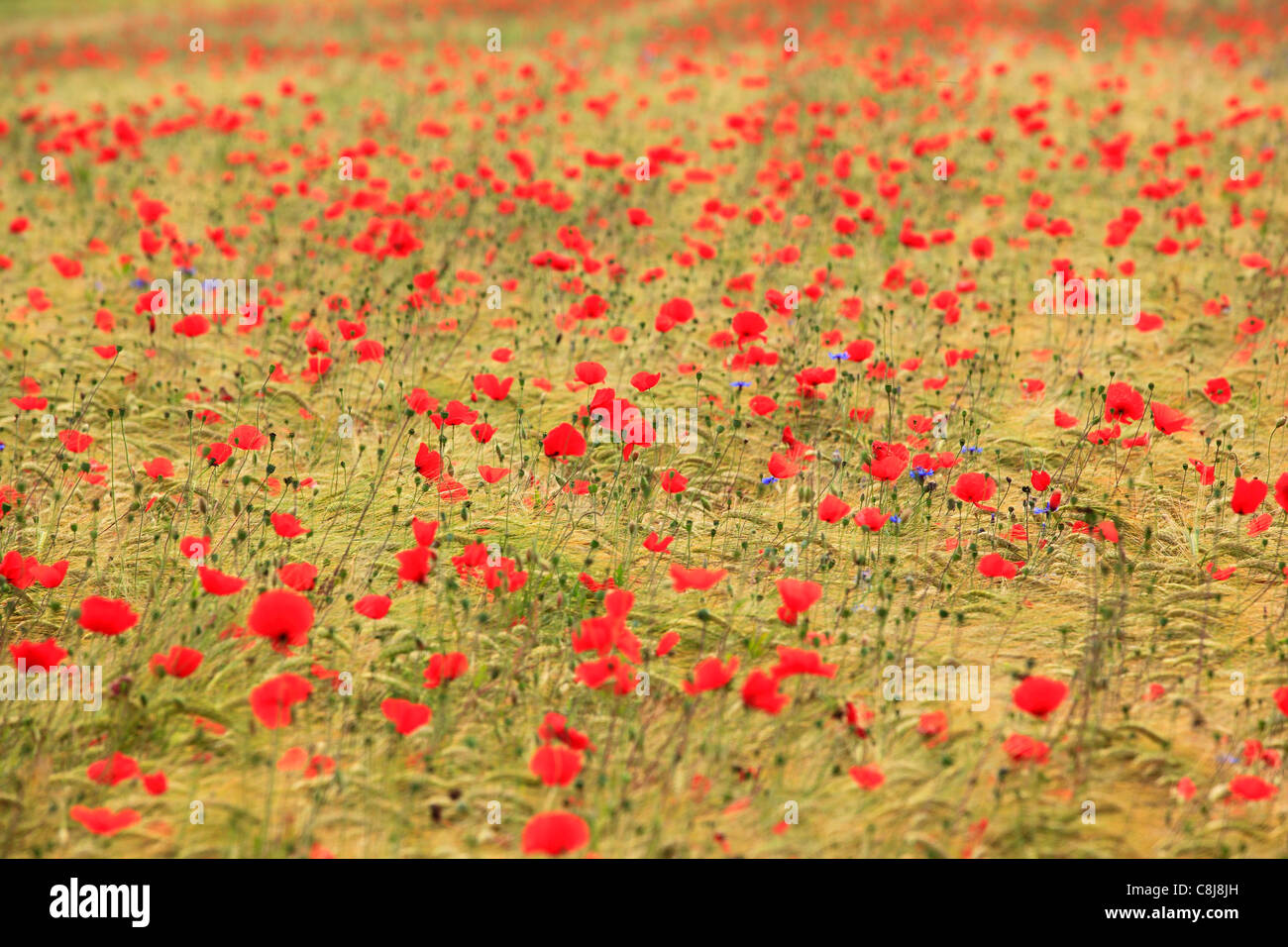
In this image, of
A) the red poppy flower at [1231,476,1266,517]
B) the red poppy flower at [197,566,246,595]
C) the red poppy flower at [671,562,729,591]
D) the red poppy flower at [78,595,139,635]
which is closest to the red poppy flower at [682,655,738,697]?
the red poppy flower at [671,562,729,591]

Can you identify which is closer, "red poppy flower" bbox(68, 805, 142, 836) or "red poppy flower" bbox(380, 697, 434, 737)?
"red poppy flower" bbox(68, 805, 142, 836)

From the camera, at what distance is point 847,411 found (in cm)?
503

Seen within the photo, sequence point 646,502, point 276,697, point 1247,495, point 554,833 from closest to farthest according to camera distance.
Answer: point 554,833, point 276,697, point 1247,495, point 646,502

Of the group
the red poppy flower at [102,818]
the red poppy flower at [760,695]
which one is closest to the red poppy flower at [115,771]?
the red poppy flower at [102,818]

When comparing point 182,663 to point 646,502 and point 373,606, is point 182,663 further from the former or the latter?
point 646,502

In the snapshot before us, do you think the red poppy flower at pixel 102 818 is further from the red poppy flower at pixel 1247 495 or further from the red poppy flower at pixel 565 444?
the red poppy flower at pixel 1247 495

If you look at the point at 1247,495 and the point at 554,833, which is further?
the point at 1247,495

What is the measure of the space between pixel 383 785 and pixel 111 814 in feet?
2.11

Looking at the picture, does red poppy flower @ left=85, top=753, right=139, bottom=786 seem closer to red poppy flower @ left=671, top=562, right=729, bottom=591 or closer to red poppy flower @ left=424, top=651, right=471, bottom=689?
red poppy flower @ left=424, top=651, right=471, bottom=689

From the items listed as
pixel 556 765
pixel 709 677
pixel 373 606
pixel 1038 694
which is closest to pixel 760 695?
pixel 709 677

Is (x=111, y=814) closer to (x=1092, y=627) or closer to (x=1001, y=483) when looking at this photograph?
(x=1092, y=627)

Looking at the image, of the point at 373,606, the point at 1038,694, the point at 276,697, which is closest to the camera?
the point at 1038,694

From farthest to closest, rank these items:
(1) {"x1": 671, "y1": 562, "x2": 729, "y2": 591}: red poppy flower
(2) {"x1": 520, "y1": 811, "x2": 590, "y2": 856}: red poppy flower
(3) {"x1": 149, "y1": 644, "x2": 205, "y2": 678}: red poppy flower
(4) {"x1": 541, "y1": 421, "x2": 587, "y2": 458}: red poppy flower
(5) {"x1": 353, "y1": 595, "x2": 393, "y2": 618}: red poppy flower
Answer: (4) {"x1": 541, "y1": 421, "x2": 587, "y2": 458}: red poppy flower
(5) {"x1": 353, "y1": 595, "x2": 393, "y2": 618}: red poppy flower
(1) {"x1": 671, "y1": 562, "x2": 729, "y2": 591}: red poppy flower
(3) {"x1": 149, "y1": 644, "x2": 205, "y2": 678}: red poppy flower
(2) {"x1": 520, "y1": 811, "x2": 590, "y2": 856}: red poppy flower

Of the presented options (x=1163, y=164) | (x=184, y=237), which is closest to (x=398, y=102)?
(x=184, y=237)
